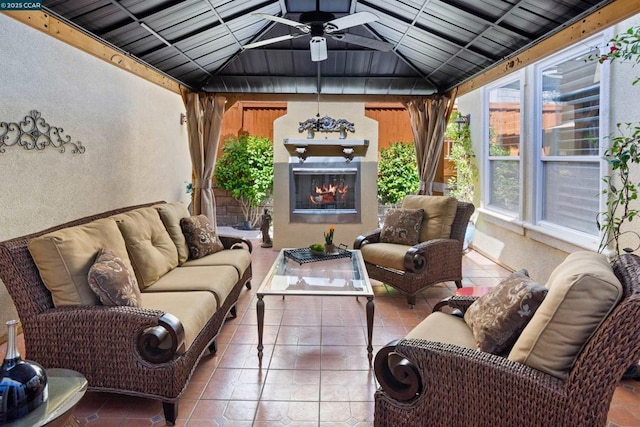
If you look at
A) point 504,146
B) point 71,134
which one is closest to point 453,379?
point 71,134

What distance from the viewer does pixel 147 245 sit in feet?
10.5

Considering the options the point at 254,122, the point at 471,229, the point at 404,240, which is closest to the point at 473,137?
the point at 471,229

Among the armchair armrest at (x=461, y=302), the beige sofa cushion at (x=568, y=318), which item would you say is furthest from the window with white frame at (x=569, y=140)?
the beige sofa cushion at (x=568, y=318)

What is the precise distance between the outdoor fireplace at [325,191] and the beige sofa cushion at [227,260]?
2.60 m

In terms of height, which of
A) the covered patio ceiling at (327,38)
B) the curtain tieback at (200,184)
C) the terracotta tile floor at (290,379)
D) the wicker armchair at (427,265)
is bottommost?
the terracotta tile floor at (290,379)

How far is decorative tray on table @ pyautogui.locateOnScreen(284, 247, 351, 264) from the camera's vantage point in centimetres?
392

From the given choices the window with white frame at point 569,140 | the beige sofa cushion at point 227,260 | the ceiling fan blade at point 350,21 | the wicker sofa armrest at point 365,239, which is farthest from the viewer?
the wicker sofa armrest at point 365,239

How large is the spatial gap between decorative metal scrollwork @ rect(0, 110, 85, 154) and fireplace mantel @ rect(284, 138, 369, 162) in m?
1.92

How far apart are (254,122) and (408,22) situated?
15.4 feet

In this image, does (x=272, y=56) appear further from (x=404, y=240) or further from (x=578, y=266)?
(x=578, y=266)

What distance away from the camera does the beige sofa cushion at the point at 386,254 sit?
171 inches

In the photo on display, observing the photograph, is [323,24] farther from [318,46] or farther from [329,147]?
[329,147]

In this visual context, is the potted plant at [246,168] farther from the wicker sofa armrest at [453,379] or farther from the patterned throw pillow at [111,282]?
the wicker sofa armrest at [453,379]

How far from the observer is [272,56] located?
6.25 m
